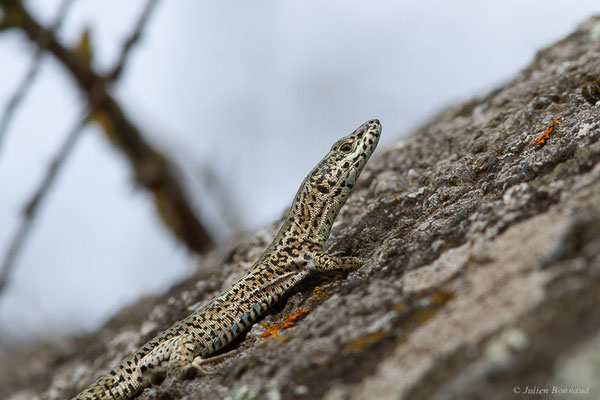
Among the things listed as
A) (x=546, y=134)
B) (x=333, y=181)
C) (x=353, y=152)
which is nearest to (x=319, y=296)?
(x=333, y=181)

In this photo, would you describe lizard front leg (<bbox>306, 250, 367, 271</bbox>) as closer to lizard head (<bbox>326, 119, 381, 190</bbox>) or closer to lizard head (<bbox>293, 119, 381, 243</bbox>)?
lizard head (<bbox>293, 119, 381, 243</bbox>)

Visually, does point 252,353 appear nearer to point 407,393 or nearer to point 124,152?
point 407,393

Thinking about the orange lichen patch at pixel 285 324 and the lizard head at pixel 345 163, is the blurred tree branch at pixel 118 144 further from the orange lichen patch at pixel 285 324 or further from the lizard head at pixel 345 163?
the orange lichen patch at pixel 285 324

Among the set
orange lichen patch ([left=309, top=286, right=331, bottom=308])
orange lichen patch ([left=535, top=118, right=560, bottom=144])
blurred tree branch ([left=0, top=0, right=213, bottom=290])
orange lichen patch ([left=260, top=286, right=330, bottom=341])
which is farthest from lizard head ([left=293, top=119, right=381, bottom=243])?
blurred tree branch ([left=0, top=0, right=213, bottom=290])

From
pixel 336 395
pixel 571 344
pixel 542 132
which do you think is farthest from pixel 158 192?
pixel 571 344

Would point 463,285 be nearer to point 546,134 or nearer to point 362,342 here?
point 362,342
